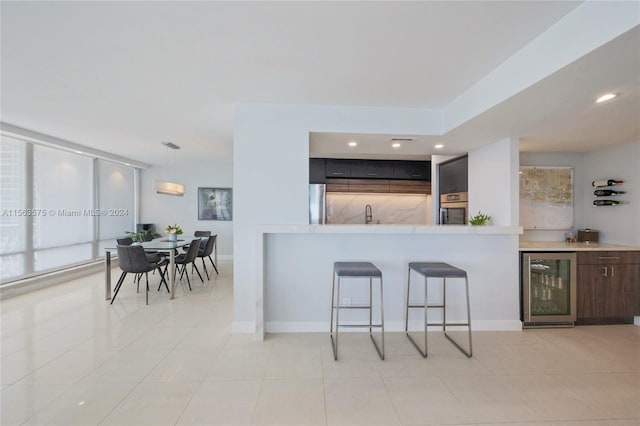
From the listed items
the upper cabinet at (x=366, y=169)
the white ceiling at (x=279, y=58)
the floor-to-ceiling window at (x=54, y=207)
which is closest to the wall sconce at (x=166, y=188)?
the white ceiling at (x=279, y=58)

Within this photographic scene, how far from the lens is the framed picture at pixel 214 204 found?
24.6ft

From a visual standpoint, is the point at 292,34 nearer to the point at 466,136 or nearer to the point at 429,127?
the point at 429,127

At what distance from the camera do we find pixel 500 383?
7.17 feet

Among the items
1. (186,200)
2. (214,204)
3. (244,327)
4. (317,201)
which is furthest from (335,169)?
(186,200)

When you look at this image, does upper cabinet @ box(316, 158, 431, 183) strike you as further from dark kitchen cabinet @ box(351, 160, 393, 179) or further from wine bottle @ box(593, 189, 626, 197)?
wine bottle @ box(593, 189, 626, 197)

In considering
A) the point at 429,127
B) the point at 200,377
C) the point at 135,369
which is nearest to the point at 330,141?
the point at 429,127

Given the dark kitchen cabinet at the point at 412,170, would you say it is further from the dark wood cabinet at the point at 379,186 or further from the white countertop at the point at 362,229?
the white countertop at the point at 362,229

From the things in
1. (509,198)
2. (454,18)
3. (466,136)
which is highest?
(454,18)

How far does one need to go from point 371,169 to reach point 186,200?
16.6ft

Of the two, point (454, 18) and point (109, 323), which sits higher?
point (454, 18)

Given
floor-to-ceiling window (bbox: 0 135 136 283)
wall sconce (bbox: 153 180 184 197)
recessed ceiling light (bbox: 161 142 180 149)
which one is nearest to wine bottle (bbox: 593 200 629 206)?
wall sconce (bbox: 153 180 184 197)

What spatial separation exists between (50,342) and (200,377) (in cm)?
186

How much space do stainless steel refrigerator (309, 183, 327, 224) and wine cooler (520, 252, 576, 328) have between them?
3.12 meters

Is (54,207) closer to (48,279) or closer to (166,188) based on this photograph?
(48,279)
